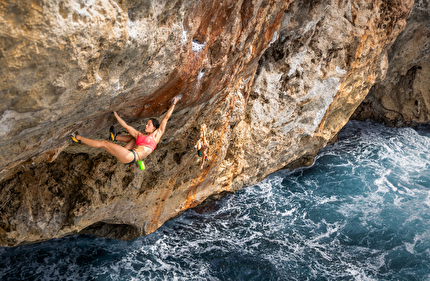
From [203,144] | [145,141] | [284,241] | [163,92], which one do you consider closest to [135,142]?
[145,141]

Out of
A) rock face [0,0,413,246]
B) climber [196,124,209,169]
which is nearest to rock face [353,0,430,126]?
rock face [0,0,413,246]

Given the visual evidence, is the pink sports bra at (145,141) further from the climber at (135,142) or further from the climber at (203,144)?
the climber at (203,144)

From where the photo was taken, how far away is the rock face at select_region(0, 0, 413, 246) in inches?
118

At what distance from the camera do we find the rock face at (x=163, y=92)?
9.87 ft

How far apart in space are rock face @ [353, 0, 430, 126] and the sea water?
4.17 meters

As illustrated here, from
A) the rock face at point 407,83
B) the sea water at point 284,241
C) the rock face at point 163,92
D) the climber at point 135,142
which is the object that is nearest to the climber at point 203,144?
the rock face at point 163,92

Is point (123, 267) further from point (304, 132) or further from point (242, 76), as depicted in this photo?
point (304, 132)

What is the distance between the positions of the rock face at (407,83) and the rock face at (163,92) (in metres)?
3.51

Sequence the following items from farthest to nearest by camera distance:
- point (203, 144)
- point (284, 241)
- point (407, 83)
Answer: point (407, 83), point (284, 241), point (203, 144)

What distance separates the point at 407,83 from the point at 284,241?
1100 cm

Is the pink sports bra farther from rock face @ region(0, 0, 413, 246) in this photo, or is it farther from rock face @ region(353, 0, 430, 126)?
rock face @ region(353, 0, 430, 126)

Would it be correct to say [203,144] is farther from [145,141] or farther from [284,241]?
[284,241]

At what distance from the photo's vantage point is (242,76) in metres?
7.20

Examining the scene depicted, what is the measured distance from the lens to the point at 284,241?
8.53m
